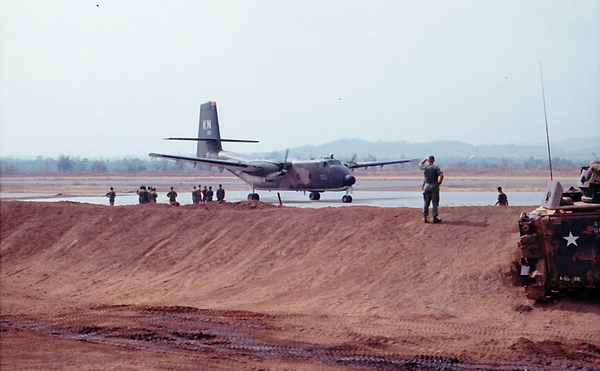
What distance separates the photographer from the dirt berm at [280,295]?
10062 millimetres

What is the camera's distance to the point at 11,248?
22594mm

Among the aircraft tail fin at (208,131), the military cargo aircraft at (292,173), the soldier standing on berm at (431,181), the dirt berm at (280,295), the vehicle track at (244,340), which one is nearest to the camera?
the vehicle track at (244,340)

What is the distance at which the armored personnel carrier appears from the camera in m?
11.9

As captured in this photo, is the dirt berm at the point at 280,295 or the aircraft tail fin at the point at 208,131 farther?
the aircraft tail fin at the point at 208,131

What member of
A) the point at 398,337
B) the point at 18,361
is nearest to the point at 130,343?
the point at 18,361

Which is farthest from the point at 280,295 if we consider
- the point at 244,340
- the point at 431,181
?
the point at 431,181

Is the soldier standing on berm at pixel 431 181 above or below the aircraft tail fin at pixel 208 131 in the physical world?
below

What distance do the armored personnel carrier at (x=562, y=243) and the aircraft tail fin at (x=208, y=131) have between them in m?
33.9

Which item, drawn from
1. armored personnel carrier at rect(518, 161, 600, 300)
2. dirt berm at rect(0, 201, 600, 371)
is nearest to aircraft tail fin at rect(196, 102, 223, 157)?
dirt berm at rect(0, 201, 600, 371)

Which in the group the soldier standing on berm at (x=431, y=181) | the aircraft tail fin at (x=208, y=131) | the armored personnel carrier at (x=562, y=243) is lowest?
the armored personnel carrier at (x=562, y=243)

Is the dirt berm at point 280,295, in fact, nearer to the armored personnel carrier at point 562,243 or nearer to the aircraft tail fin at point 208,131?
the armored personnel carrier at point 562,243

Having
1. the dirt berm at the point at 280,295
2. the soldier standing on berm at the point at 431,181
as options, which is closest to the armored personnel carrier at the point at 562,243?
the dirt berm at the point at 280,295

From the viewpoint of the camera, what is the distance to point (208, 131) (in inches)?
1800

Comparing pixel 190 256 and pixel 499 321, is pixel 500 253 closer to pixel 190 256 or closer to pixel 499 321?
pixel 499 321
